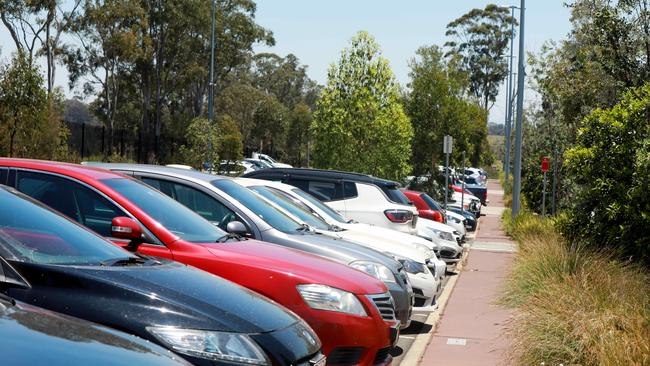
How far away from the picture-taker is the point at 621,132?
14.1 m

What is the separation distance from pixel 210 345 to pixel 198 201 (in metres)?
4.14

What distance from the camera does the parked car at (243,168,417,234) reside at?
15414mm

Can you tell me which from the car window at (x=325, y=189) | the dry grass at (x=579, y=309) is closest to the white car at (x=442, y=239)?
the car window at (x=325, y=189)

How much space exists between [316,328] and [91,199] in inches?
75.3

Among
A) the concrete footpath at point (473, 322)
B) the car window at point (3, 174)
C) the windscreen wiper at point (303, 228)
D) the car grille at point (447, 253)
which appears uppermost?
the car window at point (3, 174)

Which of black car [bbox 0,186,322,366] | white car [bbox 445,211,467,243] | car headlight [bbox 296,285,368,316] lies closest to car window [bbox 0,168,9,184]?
black car [bbox 0,186,322,366]

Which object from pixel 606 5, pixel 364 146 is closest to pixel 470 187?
pixel 364 146

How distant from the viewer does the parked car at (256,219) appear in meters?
8.63

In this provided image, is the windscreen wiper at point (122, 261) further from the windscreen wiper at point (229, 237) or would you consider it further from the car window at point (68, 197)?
the windscreen wiper at point (229, 237)

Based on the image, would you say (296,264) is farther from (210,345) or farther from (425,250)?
(425,250)

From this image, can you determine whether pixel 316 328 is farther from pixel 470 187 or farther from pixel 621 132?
pixel 470 187

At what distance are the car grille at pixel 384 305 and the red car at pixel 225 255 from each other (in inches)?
0.4

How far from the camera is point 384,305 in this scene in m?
7.49

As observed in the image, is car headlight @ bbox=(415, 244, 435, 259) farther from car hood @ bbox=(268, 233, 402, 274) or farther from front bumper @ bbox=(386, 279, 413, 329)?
front bumper @ bbox=(386, 279, 413, 329)
